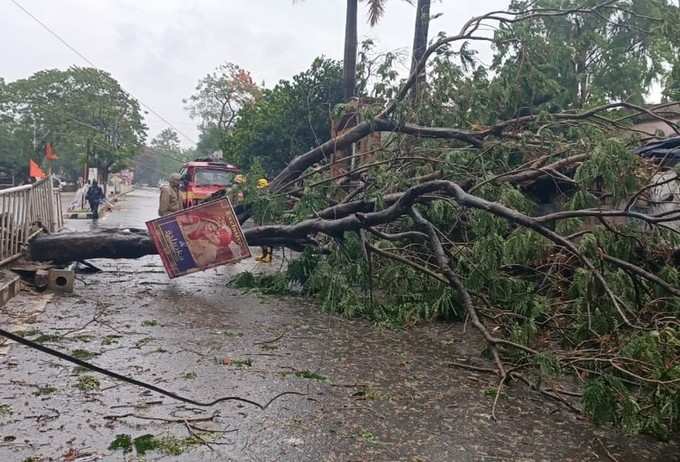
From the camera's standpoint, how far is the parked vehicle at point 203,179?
17.9m

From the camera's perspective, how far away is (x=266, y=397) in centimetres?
436

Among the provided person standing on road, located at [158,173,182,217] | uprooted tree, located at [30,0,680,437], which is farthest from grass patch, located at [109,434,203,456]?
person standing on road, located at [158,173,182,217]

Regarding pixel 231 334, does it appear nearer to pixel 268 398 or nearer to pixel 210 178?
pixel 268 398

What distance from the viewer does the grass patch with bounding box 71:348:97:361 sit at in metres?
5.00

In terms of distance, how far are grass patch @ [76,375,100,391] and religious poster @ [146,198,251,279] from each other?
12.1 ft

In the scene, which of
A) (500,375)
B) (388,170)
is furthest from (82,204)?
(500,375)

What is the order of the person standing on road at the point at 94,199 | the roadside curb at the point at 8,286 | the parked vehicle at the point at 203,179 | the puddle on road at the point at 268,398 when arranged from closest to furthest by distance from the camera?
the puddle on road at the point at 268,398 → the roadside curb at the point at 8,286 → the parked vehicle at the point at 203,179 → the person standing on road at the point at 94,199

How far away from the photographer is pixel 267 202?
364 inches

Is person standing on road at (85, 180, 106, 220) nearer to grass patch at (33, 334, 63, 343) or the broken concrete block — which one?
the broken concrete block

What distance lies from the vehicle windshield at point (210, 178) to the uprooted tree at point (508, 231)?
8.45m

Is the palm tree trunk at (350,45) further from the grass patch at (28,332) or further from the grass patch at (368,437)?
the grass patch at (368,437)

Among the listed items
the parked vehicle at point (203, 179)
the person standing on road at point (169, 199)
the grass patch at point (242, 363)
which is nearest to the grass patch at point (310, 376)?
the grass patch at point (242, 363)

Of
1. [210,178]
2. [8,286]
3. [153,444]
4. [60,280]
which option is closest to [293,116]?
[210,178]

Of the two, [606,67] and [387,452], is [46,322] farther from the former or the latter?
[606,67]
